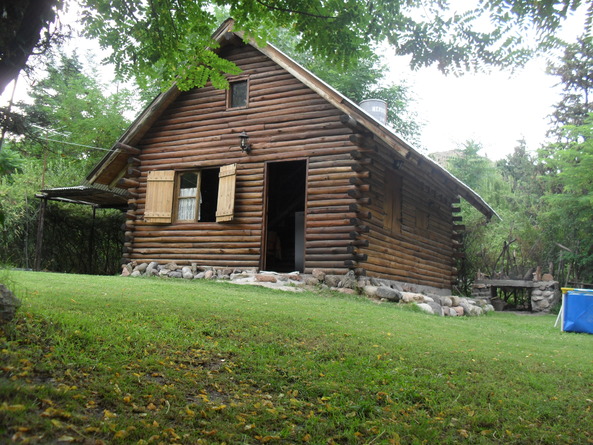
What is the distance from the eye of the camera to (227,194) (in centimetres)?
1327

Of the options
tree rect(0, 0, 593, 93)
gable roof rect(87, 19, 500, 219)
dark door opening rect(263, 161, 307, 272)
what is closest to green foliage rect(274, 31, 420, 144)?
dark door opening rect(263, 161, 307, 272)

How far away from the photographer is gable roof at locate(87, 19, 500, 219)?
11.4 meters

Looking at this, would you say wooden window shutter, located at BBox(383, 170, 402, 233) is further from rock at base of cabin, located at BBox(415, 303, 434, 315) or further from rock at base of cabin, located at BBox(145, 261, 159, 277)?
rock at base of cabin, located at BBox(145, 261, 159, 277)

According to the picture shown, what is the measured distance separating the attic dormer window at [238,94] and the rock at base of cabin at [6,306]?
10379 mm

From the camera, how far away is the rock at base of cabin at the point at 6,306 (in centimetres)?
432

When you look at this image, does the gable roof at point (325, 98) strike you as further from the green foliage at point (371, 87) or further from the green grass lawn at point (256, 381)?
the green foliage at point (371, 87)

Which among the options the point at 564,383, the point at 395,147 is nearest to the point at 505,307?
the point at 395,147

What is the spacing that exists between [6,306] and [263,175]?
9.19 metres

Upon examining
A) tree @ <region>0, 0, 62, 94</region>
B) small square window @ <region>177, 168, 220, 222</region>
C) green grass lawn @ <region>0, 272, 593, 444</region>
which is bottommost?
green grass lawn @ <region>0, 272, 593, 444</region>

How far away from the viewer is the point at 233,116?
1386 centimetres

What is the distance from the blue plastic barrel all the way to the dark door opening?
8.41 m

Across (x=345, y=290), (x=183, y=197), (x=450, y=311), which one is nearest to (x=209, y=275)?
(x=183, y=197)

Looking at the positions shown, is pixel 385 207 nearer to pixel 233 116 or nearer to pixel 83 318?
pixel 233 116

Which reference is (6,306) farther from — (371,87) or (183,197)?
(371,87)
